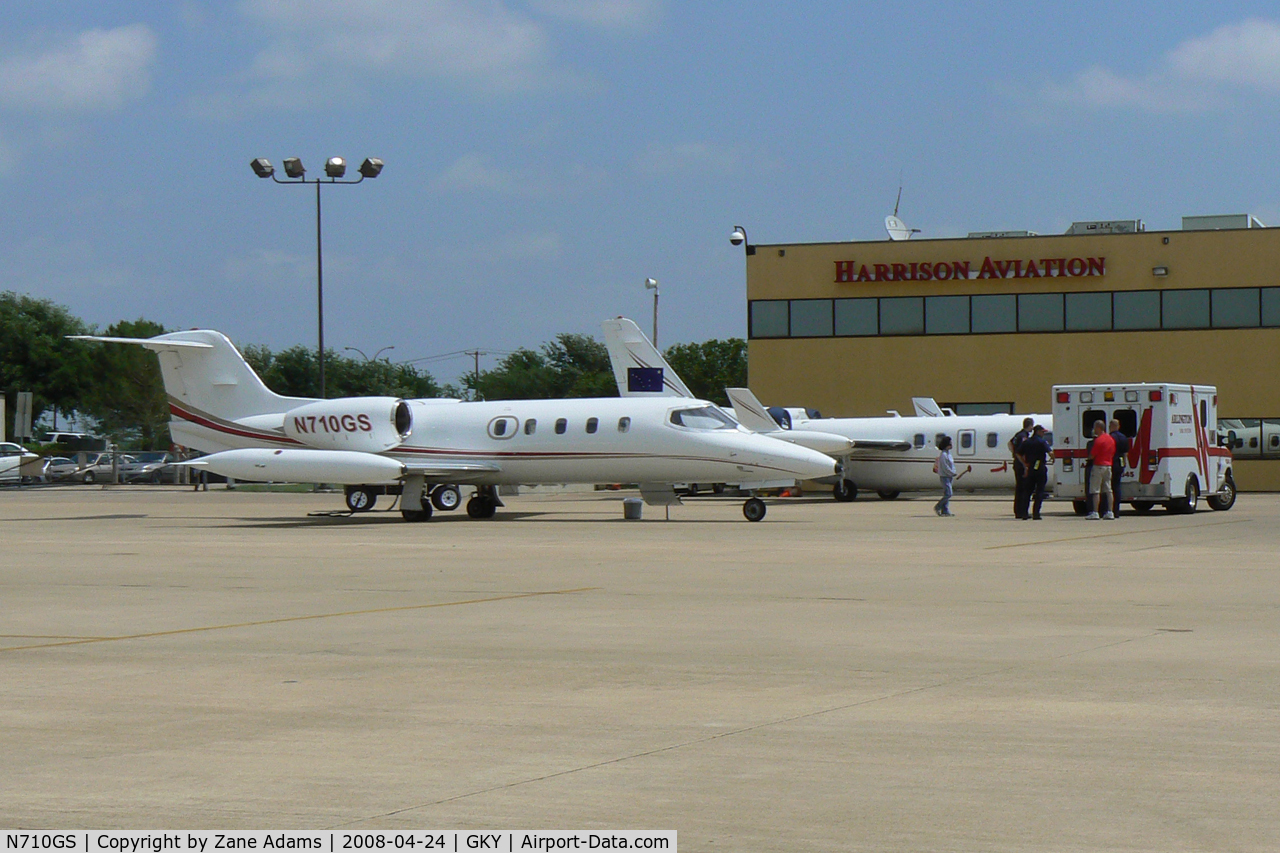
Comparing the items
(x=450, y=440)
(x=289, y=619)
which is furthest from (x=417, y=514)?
(x=289, y=619)

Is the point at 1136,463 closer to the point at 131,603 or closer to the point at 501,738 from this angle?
the point at 131,603

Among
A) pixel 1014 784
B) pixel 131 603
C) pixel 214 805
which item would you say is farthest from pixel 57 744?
pixel 131 603

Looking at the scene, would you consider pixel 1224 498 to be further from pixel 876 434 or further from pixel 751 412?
pixel 751 412

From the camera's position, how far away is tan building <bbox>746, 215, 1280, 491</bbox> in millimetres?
49531

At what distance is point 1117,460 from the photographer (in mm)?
29562

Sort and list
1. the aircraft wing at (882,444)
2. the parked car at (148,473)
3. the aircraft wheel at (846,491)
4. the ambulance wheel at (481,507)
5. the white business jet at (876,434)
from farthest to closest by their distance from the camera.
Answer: the parked car at (148,473) < the aircraft wheel at (846,491) < the aircraft wing at (882,444) < the white business jet at (876,434) < the ambulance wheel at (481,507)

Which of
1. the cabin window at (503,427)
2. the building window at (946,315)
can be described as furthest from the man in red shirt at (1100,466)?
the building window at (946,315)

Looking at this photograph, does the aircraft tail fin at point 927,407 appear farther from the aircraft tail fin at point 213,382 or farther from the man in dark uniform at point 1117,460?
the aircraft tail fin at point 213,382

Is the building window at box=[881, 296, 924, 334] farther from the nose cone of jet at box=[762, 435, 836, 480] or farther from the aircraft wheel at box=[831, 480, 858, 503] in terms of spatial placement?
the nose cone of jet at box=[762, 435, 836, 480]

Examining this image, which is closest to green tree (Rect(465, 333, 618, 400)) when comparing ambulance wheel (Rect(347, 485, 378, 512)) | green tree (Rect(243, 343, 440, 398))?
green tree (Rect(243, 343, 440, 398))

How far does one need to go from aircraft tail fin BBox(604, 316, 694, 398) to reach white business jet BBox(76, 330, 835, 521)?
1192 centimetres

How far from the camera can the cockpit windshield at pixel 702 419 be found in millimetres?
29156

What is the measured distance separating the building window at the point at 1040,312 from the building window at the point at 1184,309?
336cm

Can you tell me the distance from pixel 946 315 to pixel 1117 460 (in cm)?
2415
